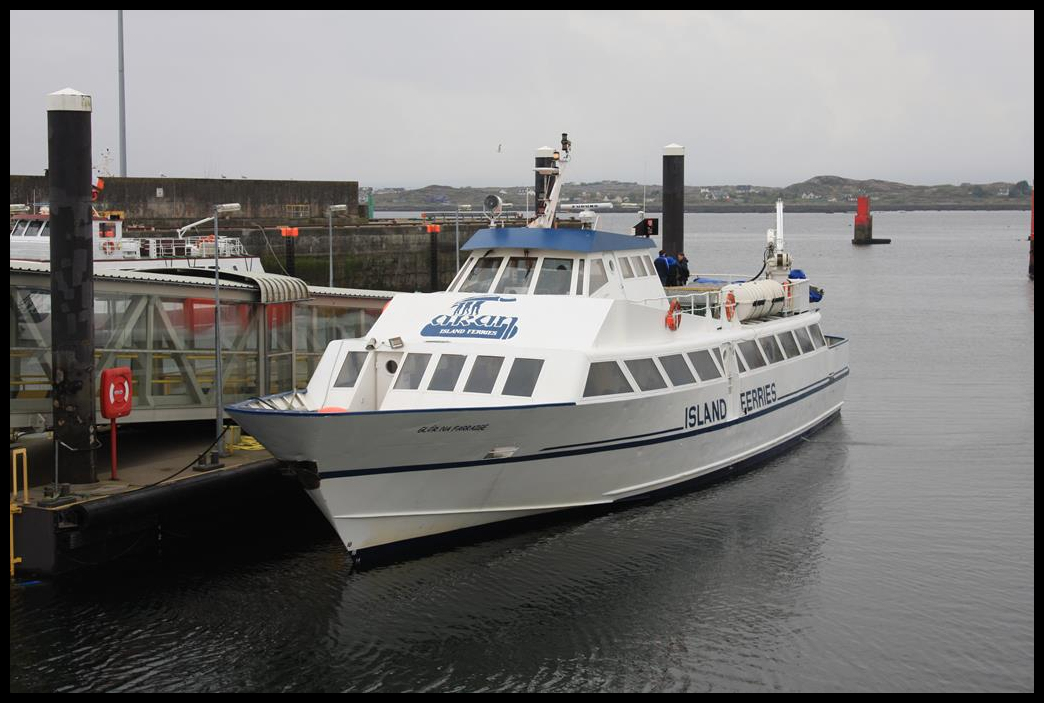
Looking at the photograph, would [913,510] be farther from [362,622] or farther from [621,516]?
[362,622]

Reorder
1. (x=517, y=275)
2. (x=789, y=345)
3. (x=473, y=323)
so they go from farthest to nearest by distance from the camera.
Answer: (x=789, y=345) < (x=517, y=275) < (x=473, y=323)

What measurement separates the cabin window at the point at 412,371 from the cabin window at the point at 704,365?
4759 millimetres

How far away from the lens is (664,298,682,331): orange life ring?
20.4m

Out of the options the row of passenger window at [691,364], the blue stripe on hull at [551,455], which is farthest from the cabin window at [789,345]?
the blue stripe on hull at [551,455]

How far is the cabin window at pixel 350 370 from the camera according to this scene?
18.5 meters

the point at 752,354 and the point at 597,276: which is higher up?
the point at 597,276

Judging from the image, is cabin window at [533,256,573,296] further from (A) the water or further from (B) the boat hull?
(A) the water

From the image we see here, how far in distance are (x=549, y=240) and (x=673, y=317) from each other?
2.51 m

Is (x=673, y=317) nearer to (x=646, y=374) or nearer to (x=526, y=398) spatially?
(x=646, y=374)

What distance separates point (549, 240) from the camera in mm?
20266

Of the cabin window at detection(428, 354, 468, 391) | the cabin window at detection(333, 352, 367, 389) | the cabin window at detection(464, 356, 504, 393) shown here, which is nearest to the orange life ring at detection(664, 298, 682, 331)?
the cabin window at detection(464, 356, 504, 393)

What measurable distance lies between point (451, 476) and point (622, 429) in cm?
303

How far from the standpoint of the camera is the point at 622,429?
18469mm

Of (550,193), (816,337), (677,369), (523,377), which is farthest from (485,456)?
(816,337)
